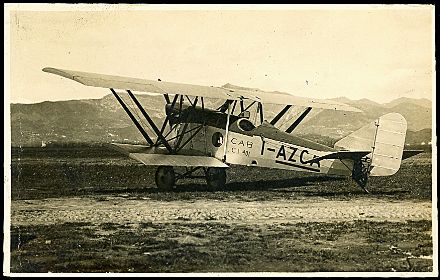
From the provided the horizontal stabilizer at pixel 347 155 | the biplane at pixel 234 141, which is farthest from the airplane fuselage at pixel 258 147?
the horizontal stabilizer at pixel 347 155

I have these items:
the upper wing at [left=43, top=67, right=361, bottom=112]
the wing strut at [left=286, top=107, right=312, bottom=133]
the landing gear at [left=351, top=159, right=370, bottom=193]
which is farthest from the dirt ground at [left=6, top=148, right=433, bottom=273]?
the upper wing at [left=43, top=67, right=361, bottom=112]

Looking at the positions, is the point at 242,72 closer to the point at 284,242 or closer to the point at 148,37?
the point at 148,37

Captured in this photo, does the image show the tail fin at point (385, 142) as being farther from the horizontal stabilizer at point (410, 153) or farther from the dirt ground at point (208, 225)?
the dirt ground at point (208, 225)

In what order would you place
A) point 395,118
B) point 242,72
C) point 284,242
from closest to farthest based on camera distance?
1. point 284,242
2. point 395,118
3. point 242,72

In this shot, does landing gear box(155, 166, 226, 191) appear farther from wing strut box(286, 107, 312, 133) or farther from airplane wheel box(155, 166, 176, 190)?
wing strut box(286, 107, 312, 133)

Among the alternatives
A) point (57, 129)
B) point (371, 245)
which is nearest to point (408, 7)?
point (371, 245)

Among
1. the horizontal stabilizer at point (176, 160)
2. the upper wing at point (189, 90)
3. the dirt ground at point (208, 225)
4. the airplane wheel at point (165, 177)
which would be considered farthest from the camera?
the airplane wheel at point (165, 177)
